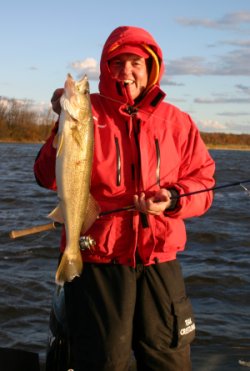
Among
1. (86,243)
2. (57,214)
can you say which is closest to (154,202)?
(86,243)

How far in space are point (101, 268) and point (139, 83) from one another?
51.6 inches

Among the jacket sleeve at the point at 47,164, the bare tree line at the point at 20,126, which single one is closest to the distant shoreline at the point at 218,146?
the bare tree line at the point at 20,126

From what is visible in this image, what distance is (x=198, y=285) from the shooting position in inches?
372

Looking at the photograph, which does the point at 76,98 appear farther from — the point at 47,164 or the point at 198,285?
the point at 198,285

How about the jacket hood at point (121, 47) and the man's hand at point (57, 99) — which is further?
the jacket hood at point (121, 47)

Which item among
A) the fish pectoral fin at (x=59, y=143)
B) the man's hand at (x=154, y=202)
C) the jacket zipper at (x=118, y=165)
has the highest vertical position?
the fish pectoral fin at (x=59, y=143)

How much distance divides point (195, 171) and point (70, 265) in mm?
1168

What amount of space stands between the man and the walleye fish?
8.3 inches

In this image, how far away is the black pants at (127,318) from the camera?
13.3 feet

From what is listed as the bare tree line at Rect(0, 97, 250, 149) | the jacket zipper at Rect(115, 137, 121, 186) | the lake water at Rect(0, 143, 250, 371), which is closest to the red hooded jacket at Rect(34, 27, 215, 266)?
the jacket zipper at Rect(115, 137, 121, 186)

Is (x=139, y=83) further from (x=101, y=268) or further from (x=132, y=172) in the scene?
(x=101, y=268)

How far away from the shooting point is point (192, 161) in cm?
443

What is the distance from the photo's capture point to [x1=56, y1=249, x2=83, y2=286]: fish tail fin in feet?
12.9

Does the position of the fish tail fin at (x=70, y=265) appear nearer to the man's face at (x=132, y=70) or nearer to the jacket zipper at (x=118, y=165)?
the jacket zipper at (x=118, y=165)
